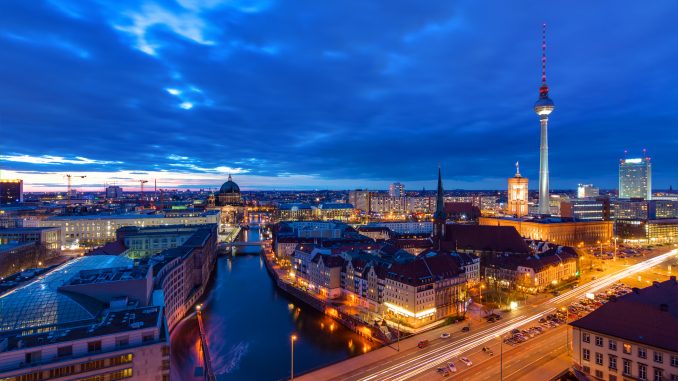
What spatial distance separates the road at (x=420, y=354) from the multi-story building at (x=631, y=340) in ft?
18.7

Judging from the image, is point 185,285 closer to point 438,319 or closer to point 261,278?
point 261,278

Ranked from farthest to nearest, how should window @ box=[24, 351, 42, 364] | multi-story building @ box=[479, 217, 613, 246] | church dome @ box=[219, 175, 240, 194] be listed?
1. church dome @ box=[219, 175, 240, 194]
2. multi-story building @ box=[479, 217, 613, 246]
3. window @ box=[24, 351, 42, 364]

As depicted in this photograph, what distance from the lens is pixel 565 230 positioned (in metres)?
80.6

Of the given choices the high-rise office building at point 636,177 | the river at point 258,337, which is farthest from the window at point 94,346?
the high-rise office building at point 636,177

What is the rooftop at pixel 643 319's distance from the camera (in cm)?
2144

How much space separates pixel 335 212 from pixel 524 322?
353ft

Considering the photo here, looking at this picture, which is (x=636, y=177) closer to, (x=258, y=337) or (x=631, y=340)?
(x=631, y=340)

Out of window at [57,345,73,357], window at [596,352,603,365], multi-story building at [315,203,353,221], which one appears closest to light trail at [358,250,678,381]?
window at [596,352,603,365]

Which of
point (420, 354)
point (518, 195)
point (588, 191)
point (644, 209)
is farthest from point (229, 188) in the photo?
point (588, 191)

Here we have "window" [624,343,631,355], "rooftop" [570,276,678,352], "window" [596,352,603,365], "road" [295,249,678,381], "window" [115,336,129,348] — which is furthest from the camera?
"road" [295,249,678,381]

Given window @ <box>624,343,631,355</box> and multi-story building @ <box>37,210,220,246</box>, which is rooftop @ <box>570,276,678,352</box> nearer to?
window @ <box>624,343,631,355</box>

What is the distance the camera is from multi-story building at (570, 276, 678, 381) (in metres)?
21.1

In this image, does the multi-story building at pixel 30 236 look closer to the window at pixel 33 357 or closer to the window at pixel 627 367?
the window at pixel 33 357

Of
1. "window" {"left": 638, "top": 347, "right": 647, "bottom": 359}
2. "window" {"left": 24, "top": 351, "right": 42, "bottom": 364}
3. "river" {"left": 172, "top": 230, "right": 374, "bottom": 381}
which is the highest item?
"window" {"left": 24, "top": 351, "right": 42, "bottom": 364}
